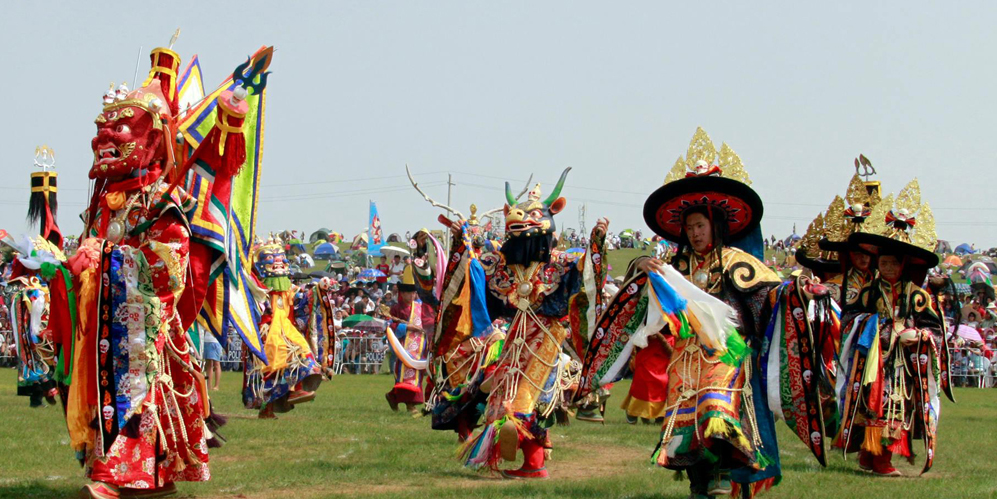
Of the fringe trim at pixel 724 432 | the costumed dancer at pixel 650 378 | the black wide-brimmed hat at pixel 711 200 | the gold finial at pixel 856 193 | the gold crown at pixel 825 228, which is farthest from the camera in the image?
the gold crown at pixel 825 228

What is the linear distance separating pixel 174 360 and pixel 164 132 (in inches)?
60.4

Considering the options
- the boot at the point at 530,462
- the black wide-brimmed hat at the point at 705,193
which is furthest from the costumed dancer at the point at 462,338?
the black wide-brimmed hat at the point at 705,193

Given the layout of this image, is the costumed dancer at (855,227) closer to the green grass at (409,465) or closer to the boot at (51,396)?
the green grass at (409,465)

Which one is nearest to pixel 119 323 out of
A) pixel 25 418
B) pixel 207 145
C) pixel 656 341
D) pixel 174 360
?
pixel 174 360

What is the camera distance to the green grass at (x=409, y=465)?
804 centimetres

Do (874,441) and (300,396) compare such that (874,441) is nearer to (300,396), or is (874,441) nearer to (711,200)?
(711,200)

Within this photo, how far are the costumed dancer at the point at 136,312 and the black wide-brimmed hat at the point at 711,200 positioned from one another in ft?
9.35

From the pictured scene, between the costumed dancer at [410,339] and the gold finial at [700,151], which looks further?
the costumed dancer at [410,339]

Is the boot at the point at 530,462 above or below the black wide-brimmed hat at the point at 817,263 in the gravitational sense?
below

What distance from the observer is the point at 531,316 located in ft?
31.4

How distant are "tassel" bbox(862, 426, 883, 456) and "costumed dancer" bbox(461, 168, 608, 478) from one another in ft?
8.24

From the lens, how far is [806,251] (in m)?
12.3

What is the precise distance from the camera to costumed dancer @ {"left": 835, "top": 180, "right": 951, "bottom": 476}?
962cm

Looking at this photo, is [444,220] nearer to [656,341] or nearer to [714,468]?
[656,341]
